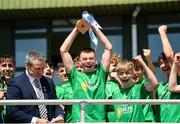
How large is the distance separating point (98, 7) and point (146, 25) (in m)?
1.30

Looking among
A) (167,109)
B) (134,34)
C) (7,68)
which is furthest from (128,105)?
(134,34)

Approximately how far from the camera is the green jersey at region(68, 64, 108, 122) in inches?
295

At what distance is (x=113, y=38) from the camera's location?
47.8ft

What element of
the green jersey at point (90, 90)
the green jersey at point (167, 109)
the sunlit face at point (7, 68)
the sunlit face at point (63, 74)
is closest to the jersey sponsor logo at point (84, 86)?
the green jersey at point (90, 90)

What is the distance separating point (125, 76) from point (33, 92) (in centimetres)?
115

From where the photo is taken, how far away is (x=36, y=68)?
23.7 feet

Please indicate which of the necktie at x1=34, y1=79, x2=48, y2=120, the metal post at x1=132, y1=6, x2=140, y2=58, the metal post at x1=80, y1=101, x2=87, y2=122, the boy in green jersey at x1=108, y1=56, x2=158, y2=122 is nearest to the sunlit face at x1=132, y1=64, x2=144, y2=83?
the boy in green jersey at x1=108, y1=56, x2=158, y2=122

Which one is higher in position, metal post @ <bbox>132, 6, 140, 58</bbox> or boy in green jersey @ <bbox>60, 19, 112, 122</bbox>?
metal post @ <bbox>132, 6, 140, 58</bbox>

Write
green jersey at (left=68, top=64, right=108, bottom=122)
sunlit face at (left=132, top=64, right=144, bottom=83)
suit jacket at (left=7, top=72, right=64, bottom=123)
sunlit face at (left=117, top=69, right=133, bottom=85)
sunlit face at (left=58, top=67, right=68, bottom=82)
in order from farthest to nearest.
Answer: sunlit face at (left=58, top=67, right=68, bottom=82) < sunlit face at (left=132, top=64, right=144, bottom=83) < sunlit face at (left=117, top=69, right=133, bottom=85) < green jersey at (left=68, top=64, right=108, bottom=122) < suit jacket at (left=7, top=72, right=64, bottom=123)

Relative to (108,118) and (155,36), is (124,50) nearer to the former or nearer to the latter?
(155,36)

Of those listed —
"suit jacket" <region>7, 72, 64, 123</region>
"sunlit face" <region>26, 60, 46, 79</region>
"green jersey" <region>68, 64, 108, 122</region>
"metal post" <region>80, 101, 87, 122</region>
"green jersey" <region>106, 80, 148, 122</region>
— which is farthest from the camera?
"green jersey" <region>106, 80, 148, 122</region>

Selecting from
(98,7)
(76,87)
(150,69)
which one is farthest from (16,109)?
(98,7)

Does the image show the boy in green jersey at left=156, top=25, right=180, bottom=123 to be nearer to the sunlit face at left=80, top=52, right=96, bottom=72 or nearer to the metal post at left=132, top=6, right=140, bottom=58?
the sunlit face at left=80, top=52, right=96, bottom=72

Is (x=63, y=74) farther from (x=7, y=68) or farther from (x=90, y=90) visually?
(x=90, y=90)
